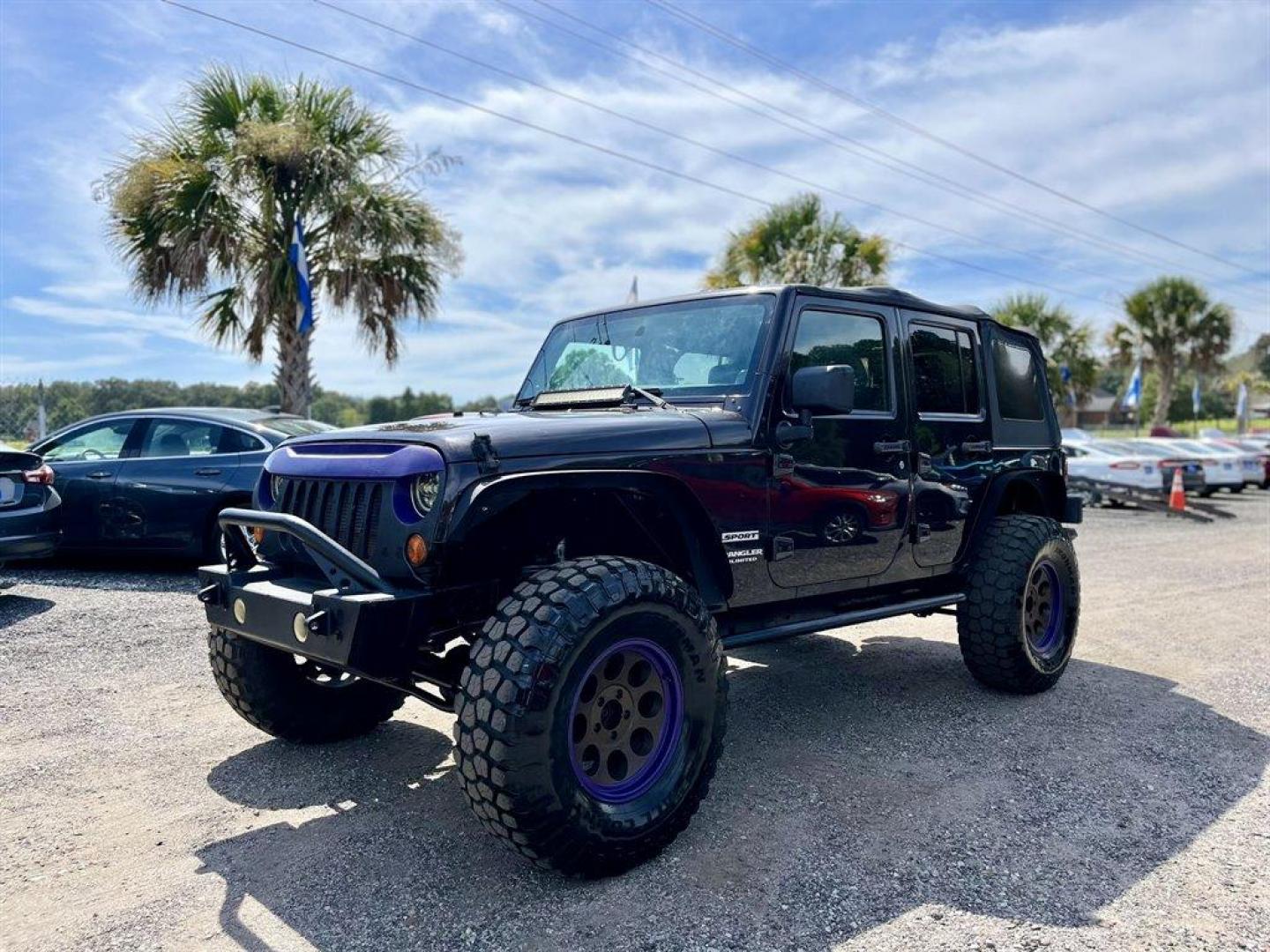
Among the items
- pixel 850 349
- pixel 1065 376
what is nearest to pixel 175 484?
pixel 850 349

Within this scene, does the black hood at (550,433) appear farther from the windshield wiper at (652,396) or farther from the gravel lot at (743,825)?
the gravel lot at (743,825)

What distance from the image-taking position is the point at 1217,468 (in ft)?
70.7

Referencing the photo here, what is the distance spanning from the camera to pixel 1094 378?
35375 millimetres

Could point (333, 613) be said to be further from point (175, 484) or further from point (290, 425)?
point (290, 425)

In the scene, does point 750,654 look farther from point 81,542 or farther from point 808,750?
point 81,542

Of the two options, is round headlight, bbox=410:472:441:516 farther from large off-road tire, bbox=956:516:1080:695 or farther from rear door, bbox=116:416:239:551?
rear door, bbox=116:416:239:551

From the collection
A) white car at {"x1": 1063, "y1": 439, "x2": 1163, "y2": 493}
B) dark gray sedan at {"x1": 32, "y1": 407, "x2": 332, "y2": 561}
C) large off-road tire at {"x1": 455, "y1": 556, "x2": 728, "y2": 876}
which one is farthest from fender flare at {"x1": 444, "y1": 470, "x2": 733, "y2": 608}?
white car at {"x1": 1063, "y1": 439, "x2": 1163, "y2": 493}

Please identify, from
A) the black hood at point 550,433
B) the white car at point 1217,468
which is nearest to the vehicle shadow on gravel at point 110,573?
the black hood at point 550,433

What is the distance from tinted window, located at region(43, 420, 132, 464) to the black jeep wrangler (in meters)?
5.39

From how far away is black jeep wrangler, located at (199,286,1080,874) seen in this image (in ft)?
9.41

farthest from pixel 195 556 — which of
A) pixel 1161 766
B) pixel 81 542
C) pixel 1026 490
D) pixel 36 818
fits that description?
pixel 1161 766

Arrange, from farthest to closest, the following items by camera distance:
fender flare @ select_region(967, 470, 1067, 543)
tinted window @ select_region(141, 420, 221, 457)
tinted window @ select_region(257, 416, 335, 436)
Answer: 1. tinted window @ select_region(257, 416, 335, 436)
2. tinted window @ select_region(141, 420, 221, 457)
3. fender flare @ select_region(967, 470, 1067, 543)

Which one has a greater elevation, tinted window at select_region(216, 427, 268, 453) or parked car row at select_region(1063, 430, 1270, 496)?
tinted window at select_region(216, 427, 268, 453)

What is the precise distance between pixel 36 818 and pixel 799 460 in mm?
3180
